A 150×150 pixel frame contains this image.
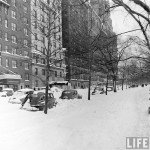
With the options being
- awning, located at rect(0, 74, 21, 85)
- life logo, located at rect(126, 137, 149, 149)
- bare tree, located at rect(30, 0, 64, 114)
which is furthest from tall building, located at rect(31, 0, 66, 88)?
awning, located at rect(0, 74, 21, 85)

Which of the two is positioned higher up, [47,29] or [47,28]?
[47,28]

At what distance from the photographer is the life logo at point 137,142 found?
7589mm

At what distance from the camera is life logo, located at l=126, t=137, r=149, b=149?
759 cm

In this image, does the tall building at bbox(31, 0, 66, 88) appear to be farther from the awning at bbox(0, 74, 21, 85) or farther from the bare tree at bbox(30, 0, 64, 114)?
the awning at bbox(0, 74, 21, 85)

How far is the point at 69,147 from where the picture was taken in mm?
7309

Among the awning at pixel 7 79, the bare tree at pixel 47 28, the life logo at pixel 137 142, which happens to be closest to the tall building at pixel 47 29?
the bare tree at pixel 47 28

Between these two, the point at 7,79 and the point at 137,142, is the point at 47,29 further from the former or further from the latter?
the point at 7,79

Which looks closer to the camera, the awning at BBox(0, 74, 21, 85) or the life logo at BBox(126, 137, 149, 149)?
the life logo at BBox(126, 137, 149, 149)

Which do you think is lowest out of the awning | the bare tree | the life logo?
the life logo

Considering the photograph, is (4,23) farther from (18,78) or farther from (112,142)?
(112,142)

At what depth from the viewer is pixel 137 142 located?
818 centimetres

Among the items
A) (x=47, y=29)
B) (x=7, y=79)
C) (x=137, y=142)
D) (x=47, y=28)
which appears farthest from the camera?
(x=7, y=79)

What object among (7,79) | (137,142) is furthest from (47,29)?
(7,79)

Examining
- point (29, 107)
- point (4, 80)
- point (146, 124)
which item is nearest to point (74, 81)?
point (4, 80)
